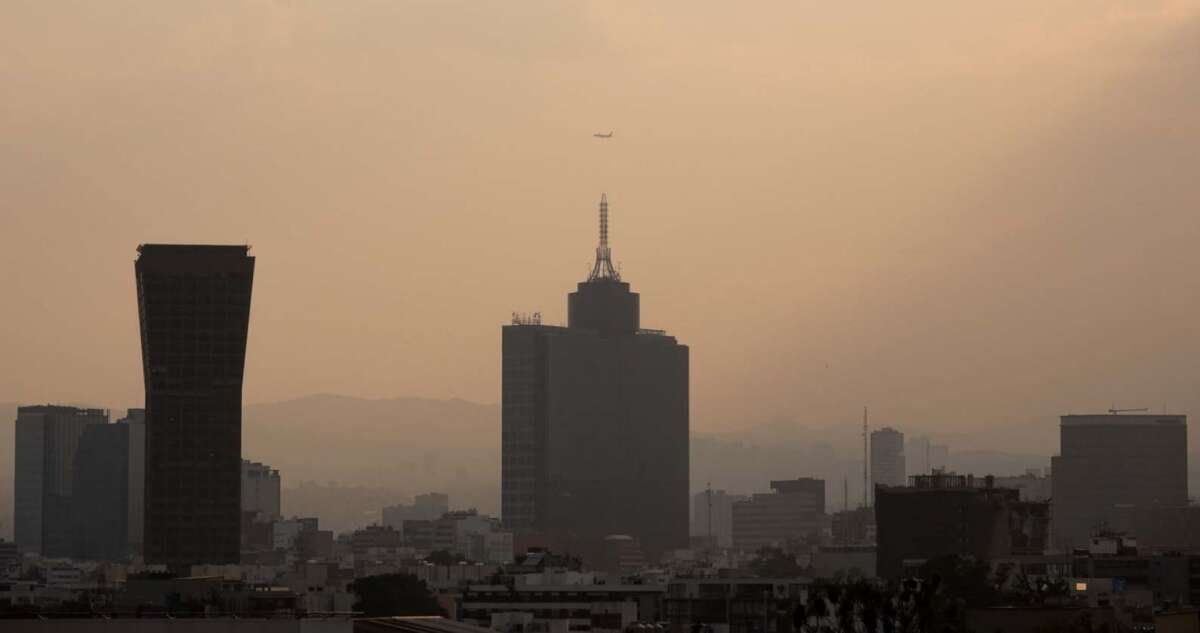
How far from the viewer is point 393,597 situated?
13275 centimetres

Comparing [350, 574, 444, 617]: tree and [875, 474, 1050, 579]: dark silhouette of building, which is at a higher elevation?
[875, 474, 1050, 579]: dark silhouette of building

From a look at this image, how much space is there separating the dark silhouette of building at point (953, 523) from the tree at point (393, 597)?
1545 inches

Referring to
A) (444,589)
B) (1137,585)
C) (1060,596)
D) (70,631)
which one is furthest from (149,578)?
(70,631)

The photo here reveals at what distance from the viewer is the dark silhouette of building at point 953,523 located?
554ft

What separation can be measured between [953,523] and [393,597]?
1972 inches

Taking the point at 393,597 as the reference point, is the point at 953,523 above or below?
above

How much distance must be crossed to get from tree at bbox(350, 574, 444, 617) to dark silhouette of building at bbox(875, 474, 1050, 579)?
3925 centimetres

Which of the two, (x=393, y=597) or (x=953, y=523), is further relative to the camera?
(x=953, y=523)

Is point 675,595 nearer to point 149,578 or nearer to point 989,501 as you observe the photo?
point 149,578

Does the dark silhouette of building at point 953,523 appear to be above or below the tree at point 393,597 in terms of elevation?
above

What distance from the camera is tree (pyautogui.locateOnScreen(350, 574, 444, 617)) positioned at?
126 meters

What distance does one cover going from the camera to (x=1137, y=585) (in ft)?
431

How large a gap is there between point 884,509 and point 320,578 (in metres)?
40.1

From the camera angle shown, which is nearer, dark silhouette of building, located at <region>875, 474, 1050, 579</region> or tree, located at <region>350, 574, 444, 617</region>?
tree, located at <region>350, 574, 444, 617</region>
